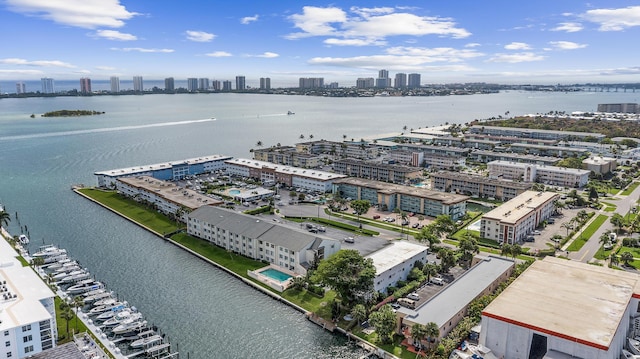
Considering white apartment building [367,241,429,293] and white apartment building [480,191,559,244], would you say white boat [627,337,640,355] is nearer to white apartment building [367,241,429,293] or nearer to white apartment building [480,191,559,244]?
white apartment building [367,241,429,293]

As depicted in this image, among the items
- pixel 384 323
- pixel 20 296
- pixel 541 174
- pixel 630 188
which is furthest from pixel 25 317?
pixel 630 188

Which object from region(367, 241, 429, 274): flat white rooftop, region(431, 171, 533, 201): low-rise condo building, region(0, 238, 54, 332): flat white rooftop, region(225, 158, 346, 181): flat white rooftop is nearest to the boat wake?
region(225, 158, 346, 181): flat white rooftop

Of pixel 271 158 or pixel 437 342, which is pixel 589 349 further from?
pixel 271 158

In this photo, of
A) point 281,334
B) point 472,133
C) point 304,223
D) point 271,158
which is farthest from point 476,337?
point 472,133

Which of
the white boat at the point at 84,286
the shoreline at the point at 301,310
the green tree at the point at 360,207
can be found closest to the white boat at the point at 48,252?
the white boat at the point at 84,286

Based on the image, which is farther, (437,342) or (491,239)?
(491,239)

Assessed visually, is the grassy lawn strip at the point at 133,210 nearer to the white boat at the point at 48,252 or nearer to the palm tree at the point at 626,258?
the white boat at the point at 48,252

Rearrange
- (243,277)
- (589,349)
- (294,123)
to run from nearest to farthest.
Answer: (589,349) < (243,277) < (294,123)
